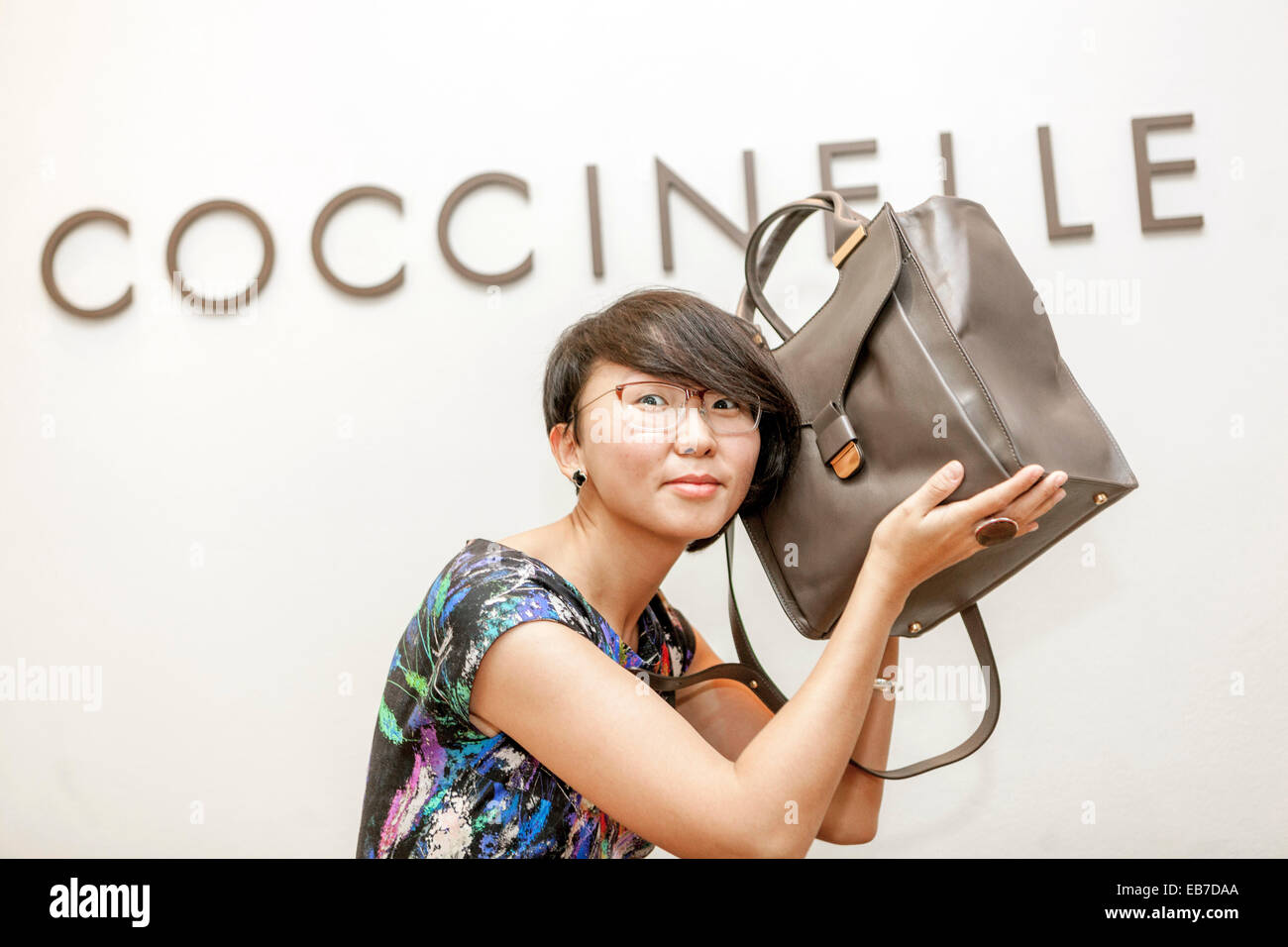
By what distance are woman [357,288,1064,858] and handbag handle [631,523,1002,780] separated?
65 millimetres

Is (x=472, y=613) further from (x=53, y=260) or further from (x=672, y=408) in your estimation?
(x=53, y=260)

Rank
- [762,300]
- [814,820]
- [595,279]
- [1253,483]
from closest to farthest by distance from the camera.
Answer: [814,820]
[762,300]
[1253,483]
[595,279]

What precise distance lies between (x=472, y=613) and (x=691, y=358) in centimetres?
35

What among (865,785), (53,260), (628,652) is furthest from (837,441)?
(53,260)

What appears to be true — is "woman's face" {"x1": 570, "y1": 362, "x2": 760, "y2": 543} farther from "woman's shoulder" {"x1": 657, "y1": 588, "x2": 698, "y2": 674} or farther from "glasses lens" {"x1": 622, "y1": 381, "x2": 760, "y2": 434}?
"woman's shoulder" {"x1": 657, "y1": 588, "x2": 698, "y2": 674}

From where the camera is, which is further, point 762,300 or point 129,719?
point 129,719

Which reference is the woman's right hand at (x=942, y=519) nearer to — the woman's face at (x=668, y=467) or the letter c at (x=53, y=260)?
the woman's face at (x=668, y=467)

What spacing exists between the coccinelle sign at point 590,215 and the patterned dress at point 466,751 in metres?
0.83

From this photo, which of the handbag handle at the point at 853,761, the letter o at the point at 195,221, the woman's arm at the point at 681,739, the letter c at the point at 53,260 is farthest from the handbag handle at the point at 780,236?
the letter c at the point at 53,260

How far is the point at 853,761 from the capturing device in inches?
44.6

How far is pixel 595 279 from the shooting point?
167 cm
